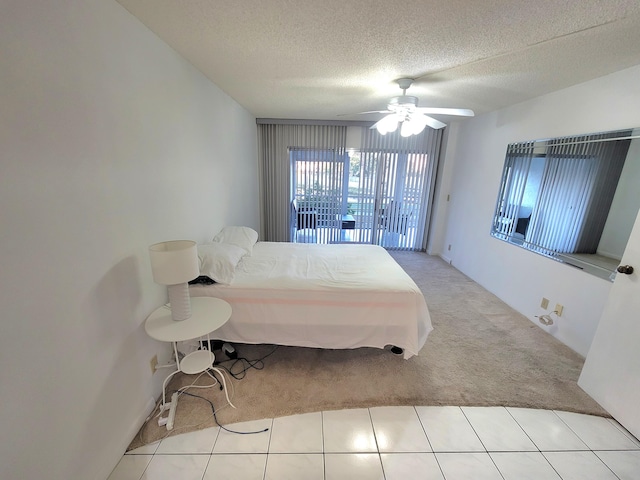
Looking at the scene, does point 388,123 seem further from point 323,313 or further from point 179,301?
point 179,301

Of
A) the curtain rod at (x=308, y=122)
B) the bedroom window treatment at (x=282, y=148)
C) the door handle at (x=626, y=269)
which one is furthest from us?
the bedroom window treatment at (x=282, y=148)

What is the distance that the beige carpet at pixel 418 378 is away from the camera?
5.79 feet

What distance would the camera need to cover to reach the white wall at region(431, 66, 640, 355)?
216 centimetres

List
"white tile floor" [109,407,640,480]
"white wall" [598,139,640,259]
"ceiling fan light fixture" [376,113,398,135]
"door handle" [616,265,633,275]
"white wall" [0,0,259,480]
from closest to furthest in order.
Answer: "white wall" [0,0,259,480], "white tile floor" [109,407,640,480], "door handle" [616,265,633,275], "white wall" [598,139,640,259], "ceiling fan light fixture" [376,113,398,135]

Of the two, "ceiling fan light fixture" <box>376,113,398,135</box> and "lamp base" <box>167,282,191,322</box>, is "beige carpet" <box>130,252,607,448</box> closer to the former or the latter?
"lamp base" <box>167,282,191,322</box>

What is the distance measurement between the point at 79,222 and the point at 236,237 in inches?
63.7

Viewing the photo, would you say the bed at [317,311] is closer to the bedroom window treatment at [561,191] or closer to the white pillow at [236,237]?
the white pillow at [236,237]

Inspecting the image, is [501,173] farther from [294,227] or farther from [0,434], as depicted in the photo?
[0,434]

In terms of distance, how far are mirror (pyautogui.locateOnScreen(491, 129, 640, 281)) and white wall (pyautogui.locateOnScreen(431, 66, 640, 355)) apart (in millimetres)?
111

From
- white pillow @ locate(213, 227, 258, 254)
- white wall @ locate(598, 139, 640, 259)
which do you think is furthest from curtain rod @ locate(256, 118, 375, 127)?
white wall @ locate(598, 139, 640, 259)

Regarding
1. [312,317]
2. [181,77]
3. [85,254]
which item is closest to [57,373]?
[85,254]

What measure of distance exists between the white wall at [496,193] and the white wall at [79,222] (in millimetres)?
3476

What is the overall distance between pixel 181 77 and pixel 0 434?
2202 millimetres

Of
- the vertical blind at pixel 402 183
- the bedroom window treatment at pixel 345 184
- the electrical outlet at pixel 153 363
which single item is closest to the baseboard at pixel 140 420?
the electrical outlet at pixel 153 363
